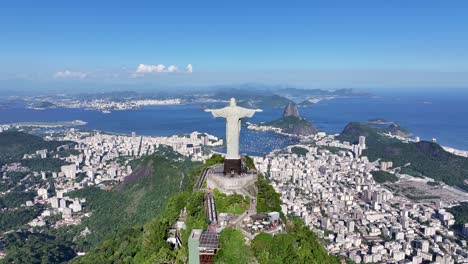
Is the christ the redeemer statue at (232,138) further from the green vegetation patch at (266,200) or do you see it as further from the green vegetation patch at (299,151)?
the green vegetation patch at (299,151)

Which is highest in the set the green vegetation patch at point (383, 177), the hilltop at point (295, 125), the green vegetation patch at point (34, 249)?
the hilltop at point (295, 125)

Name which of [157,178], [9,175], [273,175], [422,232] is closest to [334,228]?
[422,232]

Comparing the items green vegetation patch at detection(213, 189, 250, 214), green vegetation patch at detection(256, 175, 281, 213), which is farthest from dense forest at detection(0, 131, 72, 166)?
green vegetation patch at detection(213, 189, 250, 214)

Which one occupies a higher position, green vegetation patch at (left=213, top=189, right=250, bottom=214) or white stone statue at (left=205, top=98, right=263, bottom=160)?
white stone statue at (left=205, top=98, right=263, bottom=160)

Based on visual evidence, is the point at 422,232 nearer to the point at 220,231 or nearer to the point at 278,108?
the point at 220,231

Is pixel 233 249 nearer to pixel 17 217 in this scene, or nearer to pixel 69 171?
pixel 17 217

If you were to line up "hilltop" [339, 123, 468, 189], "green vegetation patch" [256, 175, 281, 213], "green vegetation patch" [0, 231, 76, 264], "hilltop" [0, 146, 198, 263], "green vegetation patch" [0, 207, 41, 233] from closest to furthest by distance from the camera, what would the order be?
1. "green vegetation patch" [256, 175, 281, 213]
2. "green vegetation patch" [0, 231, 76, 264]
3. "hilltop" [0, 146, 198, 263]
4. "green vegetation patch" [0, 207, 41, 233]
5. "hilltop" [339, 123, 468, 189]

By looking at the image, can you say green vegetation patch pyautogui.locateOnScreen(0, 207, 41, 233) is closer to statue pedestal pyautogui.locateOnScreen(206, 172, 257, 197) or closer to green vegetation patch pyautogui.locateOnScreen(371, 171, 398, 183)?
statue pedestal pyautogui.locateOnScreen(206, 172, 257, 197)

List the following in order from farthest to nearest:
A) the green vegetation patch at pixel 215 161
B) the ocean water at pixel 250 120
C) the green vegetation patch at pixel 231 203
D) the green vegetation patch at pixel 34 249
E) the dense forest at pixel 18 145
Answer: the ocean water at pixel 250 120 < the dense forest at pixel 18 145 < the green vegetation patch at pixel 34 249 < the green vegetation patch at pixel 215 161 < the green vegetation patch at pixel 231 203

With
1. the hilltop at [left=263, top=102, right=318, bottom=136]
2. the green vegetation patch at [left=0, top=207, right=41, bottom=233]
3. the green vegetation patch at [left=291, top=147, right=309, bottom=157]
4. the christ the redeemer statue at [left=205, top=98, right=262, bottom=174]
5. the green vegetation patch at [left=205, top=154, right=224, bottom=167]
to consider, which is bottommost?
the green vegetation patch at [left=0, top=207, right=41, bottom=233]

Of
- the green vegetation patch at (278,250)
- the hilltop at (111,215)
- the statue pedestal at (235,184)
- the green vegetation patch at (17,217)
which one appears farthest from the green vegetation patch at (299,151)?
→ the green vegetation patch at (278,250)

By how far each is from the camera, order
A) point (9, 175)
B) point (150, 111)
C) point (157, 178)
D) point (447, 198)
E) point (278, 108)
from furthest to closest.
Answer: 1. point (278, 108)
2. point (150, 111)
3. point (9, 175)
4. point (447, 198)
5. point (157, 178)
